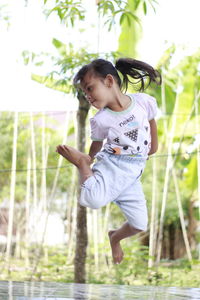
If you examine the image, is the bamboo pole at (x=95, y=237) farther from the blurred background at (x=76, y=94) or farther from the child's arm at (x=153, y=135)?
the child's arm at (x=153, y=135)

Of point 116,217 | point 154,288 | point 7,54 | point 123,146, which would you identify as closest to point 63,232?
point 116,217

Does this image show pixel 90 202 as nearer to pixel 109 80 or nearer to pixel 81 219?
pixel 109 80

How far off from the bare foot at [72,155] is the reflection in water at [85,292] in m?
0.65

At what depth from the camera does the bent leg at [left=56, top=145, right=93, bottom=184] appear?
6.44 ft

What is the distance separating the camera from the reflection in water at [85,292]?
2.34 metres

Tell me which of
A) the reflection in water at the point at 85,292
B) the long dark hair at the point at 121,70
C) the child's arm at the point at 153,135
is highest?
the long dark hair at the point at 121,70

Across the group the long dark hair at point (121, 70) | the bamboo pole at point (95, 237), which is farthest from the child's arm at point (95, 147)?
the bamboo pole at point (95, 237)

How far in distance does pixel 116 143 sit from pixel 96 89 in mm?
225

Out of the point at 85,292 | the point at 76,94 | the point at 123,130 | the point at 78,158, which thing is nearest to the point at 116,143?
the point at 123,130

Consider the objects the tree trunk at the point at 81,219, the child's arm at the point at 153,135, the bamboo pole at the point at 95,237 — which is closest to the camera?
the child's arm at the point at 153,135

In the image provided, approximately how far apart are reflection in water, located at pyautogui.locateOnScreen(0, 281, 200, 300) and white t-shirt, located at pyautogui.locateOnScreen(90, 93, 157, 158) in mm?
687

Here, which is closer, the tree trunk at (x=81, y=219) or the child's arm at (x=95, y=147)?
the child's arm at (x=95, y=147)

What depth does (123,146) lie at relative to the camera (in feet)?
6.79

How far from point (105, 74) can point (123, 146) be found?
278 millimetres
